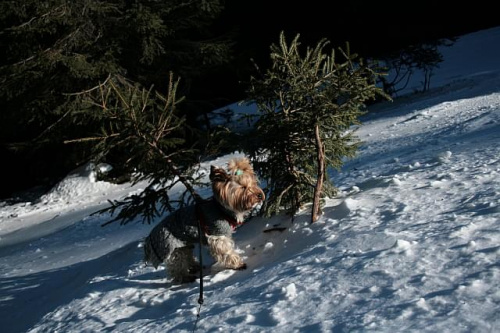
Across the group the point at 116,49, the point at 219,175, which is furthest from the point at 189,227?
the point at 116,49

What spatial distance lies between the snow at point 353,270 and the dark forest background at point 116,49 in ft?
17.1

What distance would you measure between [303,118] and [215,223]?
142 centimetres

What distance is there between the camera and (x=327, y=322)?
3002 millimetres

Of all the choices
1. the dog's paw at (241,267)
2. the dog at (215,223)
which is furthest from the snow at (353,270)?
the dog at (215,223)

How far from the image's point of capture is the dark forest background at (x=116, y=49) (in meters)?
13.4

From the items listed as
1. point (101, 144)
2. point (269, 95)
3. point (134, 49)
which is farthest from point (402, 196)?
point (134, 49)

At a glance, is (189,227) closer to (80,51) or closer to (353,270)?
(353,270)

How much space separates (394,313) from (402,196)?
2226 mm

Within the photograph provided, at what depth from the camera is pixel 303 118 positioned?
4.91 metres

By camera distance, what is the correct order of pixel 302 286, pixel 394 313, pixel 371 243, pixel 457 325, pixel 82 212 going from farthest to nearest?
pixel 82 212 < pixel 371 243 < pixel 302 286 < pixel 394 313 < pixel 457 325

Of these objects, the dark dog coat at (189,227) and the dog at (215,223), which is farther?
the dark dog coat at (189,227)

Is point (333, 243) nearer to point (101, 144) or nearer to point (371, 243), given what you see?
point (371, 243)

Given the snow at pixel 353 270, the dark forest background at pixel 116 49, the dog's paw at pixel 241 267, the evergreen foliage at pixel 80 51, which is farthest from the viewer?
the dark forest background at pixel 116 49

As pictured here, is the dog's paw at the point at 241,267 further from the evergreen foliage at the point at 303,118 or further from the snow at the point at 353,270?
the evergreen foliage at the point at 303,118
